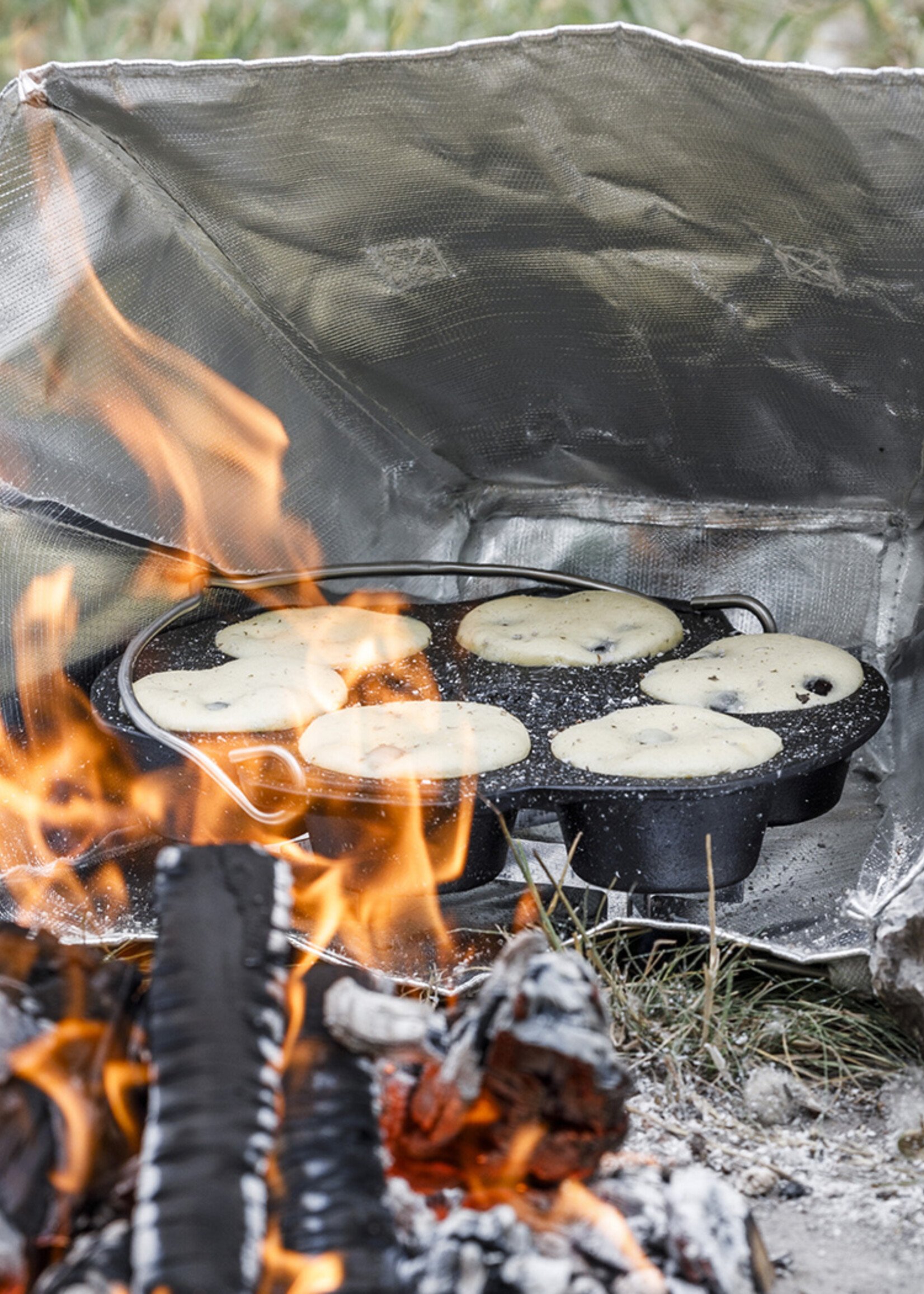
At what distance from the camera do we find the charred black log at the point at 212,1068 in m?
1.02

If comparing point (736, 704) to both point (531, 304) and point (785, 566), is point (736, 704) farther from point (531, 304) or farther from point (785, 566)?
point (531, 304)

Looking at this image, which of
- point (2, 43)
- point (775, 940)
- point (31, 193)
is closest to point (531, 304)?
point (31, 193)

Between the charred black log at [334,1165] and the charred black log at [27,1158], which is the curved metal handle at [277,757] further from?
the charred black log at [27,1158]

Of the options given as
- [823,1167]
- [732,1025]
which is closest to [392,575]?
[732,1025]

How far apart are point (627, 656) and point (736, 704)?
0.83 ft

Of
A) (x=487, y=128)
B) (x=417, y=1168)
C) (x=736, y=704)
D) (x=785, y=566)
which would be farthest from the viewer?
(x=785, y=566)

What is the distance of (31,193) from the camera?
1783mm

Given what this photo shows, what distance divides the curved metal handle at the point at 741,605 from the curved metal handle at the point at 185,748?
93 cm

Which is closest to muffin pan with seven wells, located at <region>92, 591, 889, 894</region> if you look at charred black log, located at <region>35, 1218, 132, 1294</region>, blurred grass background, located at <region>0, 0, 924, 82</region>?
Result: charred black log, located at <region>35, 1218, 132, 1294</region>

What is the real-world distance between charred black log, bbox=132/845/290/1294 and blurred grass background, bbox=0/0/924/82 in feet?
11.0

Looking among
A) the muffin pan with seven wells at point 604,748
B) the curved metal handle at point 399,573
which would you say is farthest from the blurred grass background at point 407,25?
the muffin pan with seven wells at point 604,748

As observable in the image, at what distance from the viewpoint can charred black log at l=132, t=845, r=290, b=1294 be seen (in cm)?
102

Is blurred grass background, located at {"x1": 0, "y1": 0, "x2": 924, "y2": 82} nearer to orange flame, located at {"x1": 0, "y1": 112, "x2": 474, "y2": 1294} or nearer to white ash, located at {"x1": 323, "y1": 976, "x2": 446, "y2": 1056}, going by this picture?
orange flame, located at {"x1": 0, "y1": 112, "x2": 474, "y2": 1294}

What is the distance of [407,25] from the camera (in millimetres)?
3971
